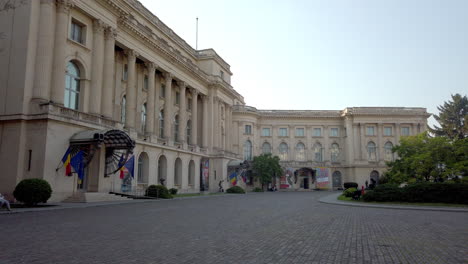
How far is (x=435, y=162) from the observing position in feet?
111

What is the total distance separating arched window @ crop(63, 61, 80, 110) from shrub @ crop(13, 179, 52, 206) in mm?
9218

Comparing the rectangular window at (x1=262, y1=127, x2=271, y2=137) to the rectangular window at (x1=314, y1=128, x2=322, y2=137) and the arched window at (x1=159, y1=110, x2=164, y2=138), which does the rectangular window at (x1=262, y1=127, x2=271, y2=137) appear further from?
the arched window at (x1=159, y1=110, x2=164, y2=138)

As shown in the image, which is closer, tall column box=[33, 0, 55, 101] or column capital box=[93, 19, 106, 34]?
tall column box=[33, 0, 55, 101]

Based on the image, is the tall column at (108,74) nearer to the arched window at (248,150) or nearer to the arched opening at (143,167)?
the arched opening at (143,167)

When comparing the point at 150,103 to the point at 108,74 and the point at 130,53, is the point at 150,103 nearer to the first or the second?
the point at 130,53

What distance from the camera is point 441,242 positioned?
10.4 metres

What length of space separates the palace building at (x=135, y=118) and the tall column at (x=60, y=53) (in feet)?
0.25

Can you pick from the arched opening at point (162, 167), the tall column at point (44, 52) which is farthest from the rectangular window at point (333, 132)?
the tall column at point (44, 52)

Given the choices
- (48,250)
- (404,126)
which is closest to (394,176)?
(48,250)

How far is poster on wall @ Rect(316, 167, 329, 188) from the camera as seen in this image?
7456cm

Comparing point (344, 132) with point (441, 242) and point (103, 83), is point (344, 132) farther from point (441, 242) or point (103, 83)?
point (441, 242)

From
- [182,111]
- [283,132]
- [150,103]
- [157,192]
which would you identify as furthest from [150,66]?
[283,132]

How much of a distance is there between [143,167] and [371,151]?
175ft

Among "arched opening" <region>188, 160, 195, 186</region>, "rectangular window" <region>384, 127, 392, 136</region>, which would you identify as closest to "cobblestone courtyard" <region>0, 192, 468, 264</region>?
"arched opening" <region>188, 160, 195, 186</region>
